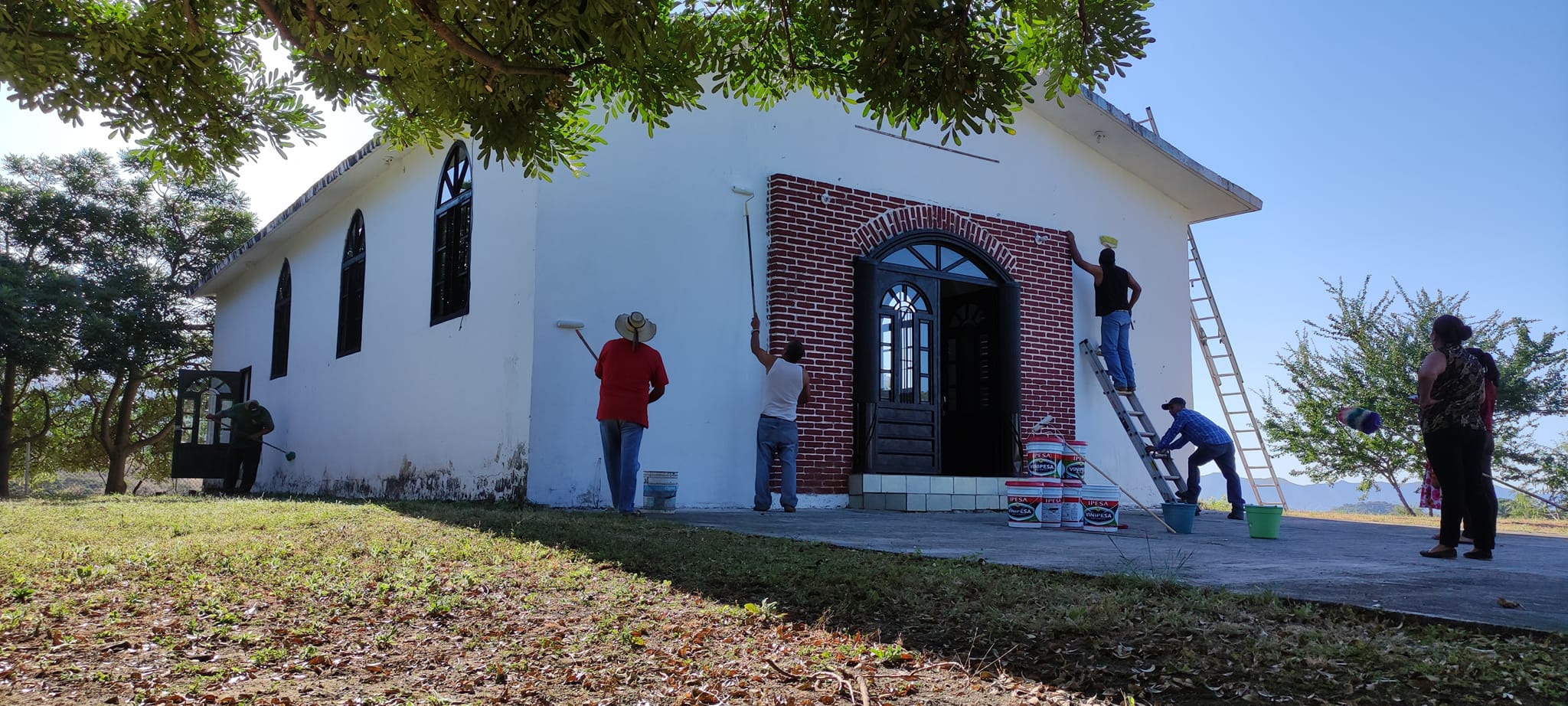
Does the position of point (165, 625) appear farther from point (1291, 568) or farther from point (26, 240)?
point (26, 240)

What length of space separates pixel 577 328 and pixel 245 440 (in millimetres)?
8270

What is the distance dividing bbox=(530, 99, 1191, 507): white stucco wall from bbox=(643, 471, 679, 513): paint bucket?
0.70 m

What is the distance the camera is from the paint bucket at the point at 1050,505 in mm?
7855

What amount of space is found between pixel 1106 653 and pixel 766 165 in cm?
782

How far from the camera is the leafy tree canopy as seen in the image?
12.5ft

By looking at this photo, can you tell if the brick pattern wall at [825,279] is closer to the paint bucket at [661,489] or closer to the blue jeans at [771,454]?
the blue jeans at [771,454]

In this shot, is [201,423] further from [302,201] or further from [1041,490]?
[1041,490]

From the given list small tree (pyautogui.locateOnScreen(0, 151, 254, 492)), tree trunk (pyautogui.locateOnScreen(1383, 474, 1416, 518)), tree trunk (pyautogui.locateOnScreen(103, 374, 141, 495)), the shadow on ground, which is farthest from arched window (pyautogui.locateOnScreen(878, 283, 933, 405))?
tree trunk (pyautogui.locateOnScreen(103, 374, 141, 495))

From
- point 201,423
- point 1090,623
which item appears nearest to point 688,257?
point 1090,623

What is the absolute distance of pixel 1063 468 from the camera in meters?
8.00

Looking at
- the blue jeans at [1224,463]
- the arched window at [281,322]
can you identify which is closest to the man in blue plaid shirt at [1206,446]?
the blue jeans at [1224,463]

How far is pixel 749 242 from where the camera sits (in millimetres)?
10188

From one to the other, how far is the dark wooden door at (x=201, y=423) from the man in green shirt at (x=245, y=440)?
290 millimetres

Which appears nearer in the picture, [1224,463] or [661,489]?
[661,489]
